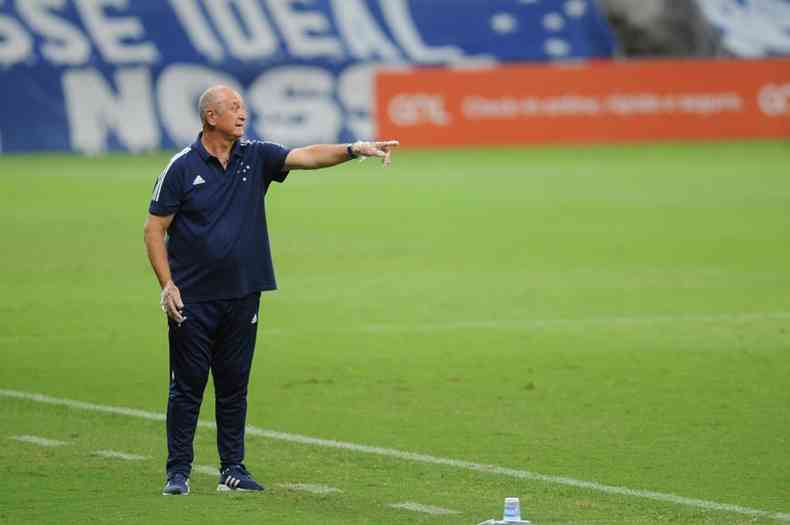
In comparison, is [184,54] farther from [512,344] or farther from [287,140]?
[512,344]

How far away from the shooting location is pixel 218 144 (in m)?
8.91

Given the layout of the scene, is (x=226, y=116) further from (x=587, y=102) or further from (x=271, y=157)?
(x=587, y=102)

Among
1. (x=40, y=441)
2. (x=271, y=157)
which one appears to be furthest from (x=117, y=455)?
(x=271, y=157)

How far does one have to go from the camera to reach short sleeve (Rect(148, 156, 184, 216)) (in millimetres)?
8836

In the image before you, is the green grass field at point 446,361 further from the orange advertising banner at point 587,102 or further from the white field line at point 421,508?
the orange advertising banner at point 587,102

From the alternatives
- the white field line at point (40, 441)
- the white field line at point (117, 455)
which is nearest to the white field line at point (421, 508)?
the white field line at point (117, 455)

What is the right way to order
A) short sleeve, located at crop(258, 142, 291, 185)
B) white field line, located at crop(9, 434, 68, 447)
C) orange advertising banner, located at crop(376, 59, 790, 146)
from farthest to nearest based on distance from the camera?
orange advertising banner, located at crop(376, 59, 790, 146) < white field line, located at crop(9, 434, 68, 447) < short sleeve, located at crop(258, 142, 291, 185)

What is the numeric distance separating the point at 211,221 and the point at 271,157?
0.46 metres

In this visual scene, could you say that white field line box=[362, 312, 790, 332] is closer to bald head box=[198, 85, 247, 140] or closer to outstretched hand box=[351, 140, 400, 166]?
outstretched hand box=[351, 140, 400, 166]

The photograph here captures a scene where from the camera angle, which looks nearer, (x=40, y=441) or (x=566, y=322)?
(x=40, y=441)

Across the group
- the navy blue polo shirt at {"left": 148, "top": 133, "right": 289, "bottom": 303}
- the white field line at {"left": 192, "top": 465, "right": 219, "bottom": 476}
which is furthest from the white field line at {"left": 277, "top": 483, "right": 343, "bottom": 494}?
the navy blue polo shirt at {"left": 148, "top": 133, "right": 289, "bottom": 303}

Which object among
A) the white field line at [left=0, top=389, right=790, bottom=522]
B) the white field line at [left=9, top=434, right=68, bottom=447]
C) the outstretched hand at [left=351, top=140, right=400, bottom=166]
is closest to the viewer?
the white field line at [left=0, top=389, right=790, bottom=522]

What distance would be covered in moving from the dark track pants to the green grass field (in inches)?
10.3

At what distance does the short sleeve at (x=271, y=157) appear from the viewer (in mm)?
9109
